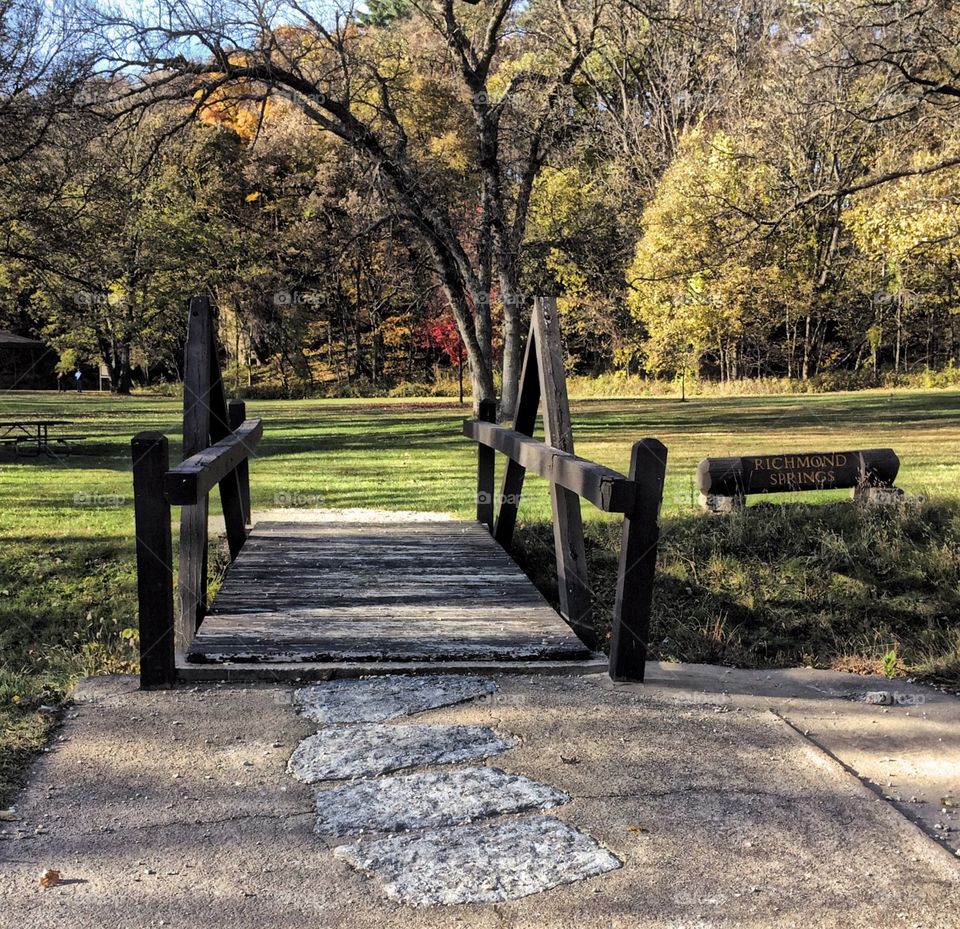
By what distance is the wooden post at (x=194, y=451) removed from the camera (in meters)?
5.50

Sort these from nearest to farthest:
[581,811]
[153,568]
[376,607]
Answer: [581,811], [153,568], [376,607]

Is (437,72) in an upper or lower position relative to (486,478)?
upper

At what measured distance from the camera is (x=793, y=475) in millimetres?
9406

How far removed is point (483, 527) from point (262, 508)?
3.13 metres

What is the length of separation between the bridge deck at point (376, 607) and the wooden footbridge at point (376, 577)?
1 centimetres

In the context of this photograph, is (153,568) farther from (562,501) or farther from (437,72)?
(437,72)

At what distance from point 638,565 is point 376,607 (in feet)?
6.07

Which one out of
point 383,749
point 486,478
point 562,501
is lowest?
point 383,749

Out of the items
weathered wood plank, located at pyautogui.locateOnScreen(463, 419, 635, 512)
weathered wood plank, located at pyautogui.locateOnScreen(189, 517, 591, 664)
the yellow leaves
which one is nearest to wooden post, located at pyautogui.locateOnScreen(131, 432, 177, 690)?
weathered wood plank, located at pyautogui.locateOnScreen(189, 517, 591, 664)

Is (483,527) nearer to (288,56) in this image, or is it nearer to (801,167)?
(801,167)

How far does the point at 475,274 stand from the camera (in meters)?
20.5

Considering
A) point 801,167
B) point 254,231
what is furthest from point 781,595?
point 254,231

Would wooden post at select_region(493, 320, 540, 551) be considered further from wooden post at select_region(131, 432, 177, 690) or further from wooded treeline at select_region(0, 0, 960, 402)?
wooded treeline at select_region(0, 0, 960, 402)

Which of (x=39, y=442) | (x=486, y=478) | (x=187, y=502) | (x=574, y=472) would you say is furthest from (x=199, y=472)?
(x=39, y=442)
